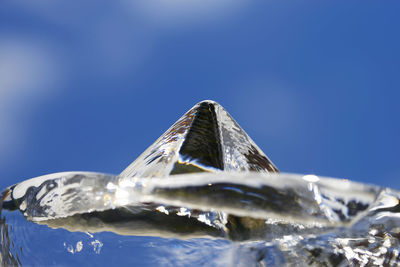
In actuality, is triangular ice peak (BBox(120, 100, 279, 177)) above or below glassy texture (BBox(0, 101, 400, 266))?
above

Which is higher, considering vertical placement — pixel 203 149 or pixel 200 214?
pixel 203 149

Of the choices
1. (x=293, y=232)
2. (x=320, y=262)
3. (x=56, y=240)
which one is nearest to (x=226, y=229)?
(x=293, y=232)

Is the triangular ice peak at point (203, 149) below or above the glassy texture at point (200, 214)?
above

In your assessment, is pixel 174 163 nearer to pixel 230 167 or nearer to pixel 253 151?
pixel 230 167

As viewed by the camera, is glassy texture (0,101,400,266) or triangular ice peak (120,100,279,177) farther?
triangular ice peak (120,100,279,177)

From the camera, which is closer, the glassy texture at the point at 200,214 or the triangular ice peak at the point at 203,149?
the glassy texture at the point at 200,214

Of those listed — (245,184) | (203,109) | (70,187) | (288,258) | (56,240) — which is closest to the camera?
(245,184)
